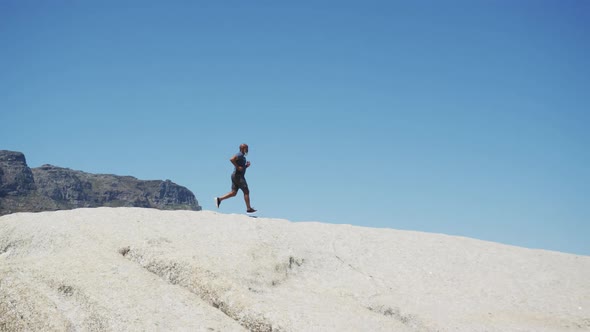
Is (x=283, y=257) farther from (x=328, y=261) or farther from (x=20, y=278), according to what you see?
(x=20, y=278)

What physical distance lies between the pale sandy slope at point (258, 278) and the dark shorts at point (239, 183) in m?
2.01

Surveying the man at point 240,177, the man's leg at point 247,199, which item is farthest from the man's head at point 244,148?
the man's leg at point 247,199

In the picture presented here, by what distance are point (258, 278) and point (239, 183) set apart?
6.70 m

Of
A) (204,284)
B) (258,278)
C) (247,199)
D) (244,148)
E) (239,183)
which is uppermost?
(244,148)

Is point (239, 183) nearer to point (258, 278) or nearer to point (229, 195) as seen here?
point (229, 195)

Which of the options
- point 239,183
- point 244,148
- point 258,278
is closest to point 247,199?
point 239,183

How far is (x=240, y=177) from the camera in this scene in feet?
59.6

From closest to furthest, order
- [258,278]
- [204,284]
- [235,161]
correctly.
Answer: [204,284], [258,278], [235,161]

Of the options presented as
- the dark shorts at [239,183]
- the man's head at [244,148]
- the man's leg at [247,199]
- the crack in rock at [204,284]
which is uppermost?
the man's head at [244,148]

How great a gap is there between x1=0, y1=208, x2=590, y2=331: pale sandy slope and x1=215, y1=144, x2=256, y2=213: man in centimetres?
192

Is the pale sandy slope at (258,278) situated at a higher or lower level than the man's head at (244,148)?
lower

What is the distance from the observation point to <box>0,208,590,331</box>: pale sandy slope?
9945 mm

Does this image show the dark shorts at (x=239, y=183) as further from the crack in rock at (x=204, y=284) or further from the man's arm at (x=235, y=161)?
the crack in rock at (x=204, y=284)

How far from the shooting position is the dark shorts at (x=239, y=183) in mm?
18139
